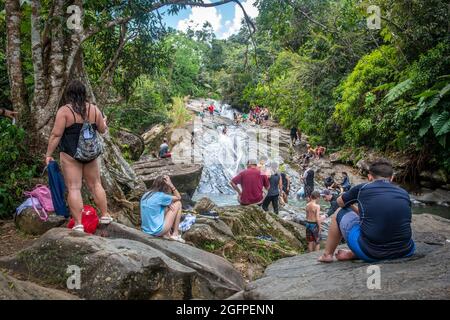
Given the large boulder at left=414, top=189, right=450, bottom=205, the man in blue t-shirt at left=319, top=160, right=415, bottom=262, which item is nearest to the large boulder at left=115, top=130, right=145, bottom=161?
the large boulder at left=414, top=189, right=450, bottom=205

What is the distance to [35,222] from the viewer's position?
18.9 feet

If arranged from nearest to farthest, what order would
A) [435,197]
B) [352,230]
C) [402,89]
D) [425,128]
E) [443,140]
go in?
[352,230]
[443,140]
[425,128]
[402,89]
[435,197]

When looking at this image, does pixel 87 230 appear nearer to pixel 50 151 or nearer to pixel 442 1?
pixel 50 151

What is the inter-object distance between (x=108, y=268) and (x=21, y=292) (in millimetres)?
975

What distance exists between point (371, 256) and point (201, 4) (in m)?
5.24

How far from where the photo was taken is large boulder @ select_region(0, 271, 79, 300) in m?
2.72

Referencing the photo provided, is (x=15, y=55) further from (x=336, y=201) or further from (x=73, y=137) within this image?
(x=336, y=201)

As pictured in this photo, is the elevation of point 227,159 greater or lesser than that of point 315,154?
lesser

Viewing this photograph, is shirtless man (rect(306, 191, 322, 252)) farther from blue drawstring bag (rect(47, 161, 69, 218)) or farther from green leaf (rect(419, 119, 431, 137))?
green leaf (rect(419, 119, 431, 137))

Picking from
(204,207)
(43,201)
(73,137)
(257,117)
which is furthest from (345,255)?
(257,117)

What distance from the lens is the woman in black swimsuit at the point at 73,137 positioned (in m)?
4.62

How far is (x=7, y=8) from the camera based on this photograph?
6.84 metres

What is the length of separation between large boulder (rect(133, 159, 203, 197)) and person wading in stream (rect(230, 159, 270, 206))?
6381 mm

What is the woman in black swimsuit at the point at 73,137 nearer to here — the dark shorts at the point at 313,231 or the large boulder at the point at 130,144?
the dark shorts at the point at 313,231
